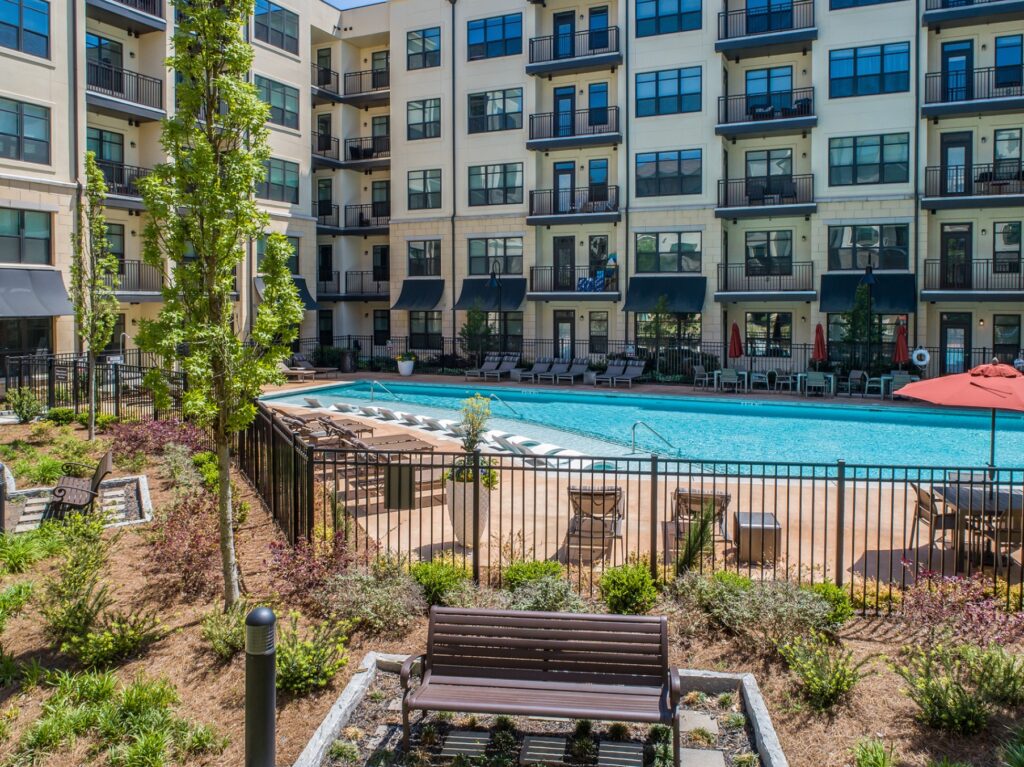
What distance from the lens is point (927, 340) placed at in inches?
1198

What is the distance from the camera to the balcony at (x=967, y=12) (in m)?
27.9

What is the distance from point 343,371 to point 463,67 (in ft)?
48.6

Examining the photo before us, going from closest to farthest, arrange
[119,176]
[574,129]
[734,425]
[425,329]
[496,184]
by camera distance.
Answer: [734,425], [119,176], [574,129], [496,184], [425,329]

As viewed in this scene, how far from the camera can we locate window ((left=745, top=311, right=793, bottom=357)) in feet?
108

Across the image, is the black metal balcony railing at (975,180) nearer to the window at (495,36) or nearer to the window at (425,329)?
the window at (495,36)

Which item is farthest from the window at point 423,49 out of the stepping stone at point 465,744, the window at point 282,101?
the stepping stone at point 465,744

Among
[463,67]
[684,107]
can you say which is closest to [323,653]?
[684,107]

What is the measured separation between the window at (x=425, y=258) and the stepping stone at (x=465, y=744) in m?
33.5

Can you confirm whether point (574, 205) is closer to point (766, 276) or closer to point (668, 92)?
point (668, 92)

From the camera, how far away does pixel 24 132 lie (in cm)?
2755

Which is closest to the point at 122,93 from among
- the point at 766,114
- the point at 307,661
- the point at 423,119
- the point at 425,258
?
the point at 423,119

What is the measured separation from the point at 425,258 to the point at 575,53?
1133cm

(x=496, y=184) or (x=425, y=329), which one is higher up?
(x=496, y=184)

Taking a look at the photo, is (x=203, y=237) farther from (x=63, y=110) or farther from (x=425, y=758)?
(x=63, y=110)
